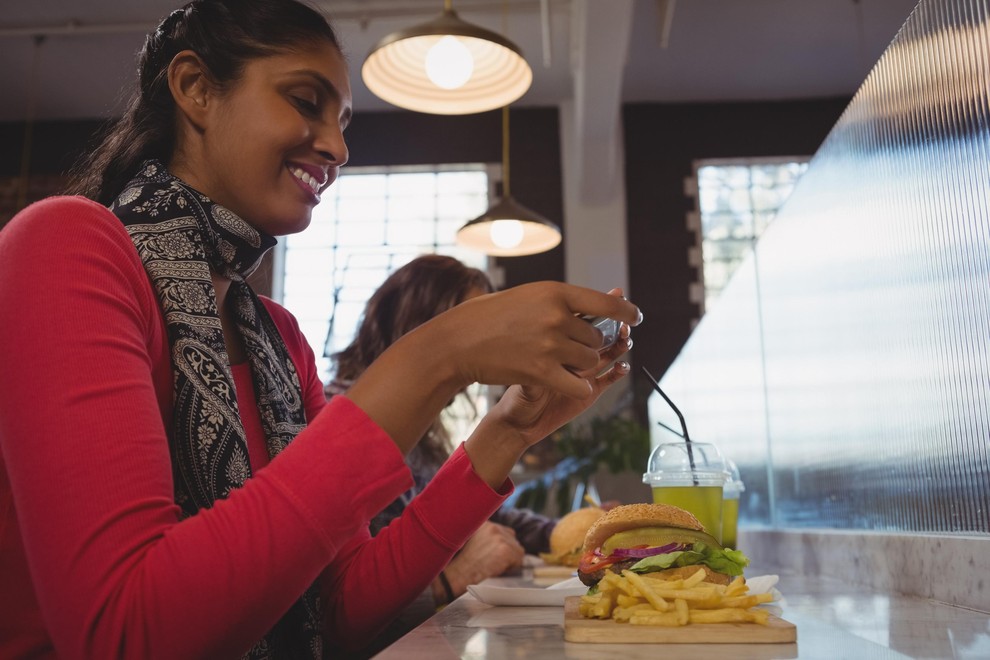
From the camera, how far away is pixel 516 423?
1.06m

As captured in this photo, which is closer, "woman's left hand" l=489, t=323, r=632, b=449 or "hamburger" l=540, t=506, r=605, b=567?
"woman's left hand" l=489, t=323, r=632, b=449

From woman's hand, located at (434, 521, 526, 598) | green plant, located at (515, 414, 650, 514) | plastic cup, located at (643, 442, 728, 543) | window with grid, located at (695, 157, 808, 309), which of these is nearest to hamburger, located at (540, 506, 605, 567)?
woman's hand, located at (434, 521, 526, 598)

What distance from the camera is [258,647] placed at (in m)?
0.96

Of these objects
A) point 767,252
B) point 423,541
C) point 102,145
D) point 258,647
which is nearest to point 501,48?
point 767,252

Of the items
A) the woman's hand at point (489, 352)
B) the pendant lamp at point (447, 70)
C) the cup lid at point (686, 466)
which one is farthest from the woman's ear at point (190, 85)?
the pendant lamp at point (447, 70)

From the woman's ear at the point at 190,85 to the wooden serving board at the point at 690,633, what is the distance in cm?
75

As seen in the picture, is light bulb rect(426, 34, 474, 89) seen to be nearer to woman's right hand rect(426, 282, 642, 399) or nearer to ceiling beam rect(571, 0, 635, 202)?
woman's right hand rect(426, 282, 642, 399)

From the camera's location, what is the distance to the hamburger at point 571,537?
1.94 m

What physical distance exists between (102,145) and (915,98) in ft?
3.59

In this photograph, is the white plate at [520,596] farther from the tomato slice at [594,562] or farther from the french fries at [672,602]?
the french fries at [672,602]

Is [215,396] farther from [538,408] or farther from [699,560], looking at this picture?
[699,560]

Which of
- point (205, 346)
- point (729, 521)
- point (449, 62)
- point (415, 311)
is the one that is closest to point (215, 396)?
point (205, 346)

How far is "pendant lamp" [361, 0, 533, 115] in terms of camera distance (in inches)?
105

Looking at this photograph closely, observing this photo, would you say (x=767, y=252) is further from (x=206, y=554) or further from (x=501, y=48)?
(x=206, y=554)
